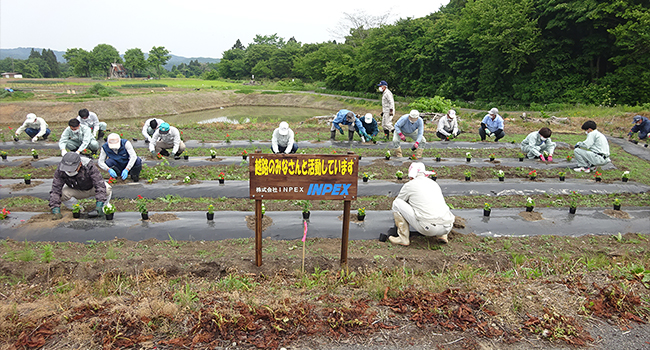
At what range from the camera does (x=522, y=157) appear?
34.5 feet

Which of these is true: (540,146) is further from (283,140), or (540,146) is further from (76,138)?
(76,138)

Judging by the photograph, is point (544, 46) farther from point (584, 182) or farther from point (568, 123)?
point (584, 182)

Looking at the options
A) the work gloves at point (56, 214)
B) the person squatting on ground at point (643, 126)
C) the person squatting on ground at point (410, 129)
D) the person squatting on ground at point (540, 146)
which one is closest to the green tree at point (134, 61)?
the person squatting on ground at point (410, 129)

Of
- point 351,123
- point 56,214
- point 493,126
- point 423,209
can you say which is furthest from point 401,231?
point 493,126

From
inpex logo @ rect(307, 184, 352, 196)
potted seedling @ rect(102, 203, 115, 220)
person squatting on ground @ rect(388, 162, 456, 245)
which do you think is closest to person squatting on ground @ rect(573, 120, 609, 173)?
person squatting on ground @ rect(388, 162, 456, 245)

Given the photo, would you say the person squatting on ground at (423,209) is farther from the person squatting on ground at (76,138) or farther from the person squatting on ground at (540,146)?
the person squatting on ground at (76,138)

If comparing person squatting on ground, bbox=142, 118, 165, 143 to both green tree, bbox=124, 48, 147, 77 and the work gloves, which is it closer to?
the work gloves

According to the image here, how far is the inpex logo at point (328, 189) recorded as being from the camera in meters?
4.11

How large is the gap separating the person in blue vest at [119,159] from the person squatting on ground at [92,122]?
388 cm

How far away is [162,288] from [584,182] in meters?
9.53

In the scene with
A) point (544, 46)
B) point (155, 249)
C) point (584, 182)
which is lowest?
point (155, 249)

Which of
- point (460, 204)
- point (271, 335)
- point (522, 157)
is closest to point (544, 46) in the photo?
point (522, 157)

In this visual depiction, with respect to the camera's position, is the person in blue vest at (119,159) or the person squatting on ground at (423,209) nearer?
the person squatting on ground at (423,209)

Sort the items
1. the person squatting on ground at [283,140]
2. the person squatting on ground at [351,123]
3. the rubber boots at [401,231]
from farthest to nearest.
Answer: the person squatting on ground at [351,123], the person squatting on ground at [283,140], the rubber boots at [401,231]
